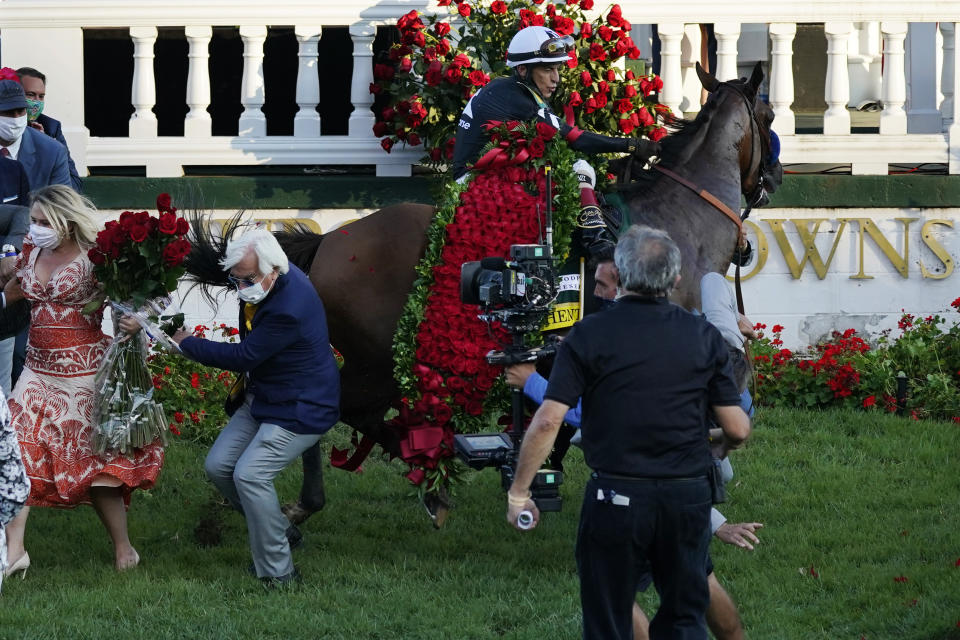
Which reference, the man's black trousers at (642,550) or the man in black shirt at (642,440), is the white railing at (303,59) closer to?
the man in black shirt at (642,440)

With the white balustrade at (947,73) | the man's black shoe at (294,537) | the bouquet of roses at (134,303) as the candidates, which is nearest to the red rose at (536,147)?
the bouquet of roses at (134,303)

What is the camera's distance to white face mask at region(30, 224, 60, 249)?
6125 millimetres


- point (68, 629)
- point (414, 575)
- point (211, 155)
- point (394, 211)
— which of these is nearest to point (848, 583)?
point (414, 575)

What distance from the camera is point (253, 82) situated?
9125 mm

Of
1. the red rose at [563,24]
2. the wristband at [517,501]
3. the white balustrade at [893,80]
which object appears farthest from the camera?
the white balustrade at [893,80]

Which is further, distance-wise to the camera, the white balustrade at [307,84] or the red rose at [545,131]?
the white balustrade at [307,84]

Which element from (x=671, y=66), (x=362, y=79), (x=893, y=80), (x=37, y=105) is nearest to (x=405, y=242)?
(x=37, y=105)

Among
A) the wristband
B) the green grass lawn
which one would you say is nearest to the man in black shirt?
the wristband

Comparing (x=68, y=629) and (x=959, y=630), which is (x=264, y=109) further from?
(x=959, y=630)

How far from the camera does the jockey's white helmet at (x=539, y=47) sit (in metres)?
6.57

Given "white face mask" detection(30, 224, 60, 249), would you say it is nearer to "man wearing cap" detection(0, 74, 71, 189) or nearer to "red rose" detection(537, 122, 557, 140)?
"man wearing cap" detection(0, 74, 71, 189)

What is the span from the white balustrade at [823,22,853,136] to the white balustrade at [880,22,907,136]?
0.26 meters

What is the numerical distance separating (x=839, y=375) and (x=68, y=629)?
5.35 m

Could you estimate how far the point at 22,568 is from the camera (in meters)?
6.32
